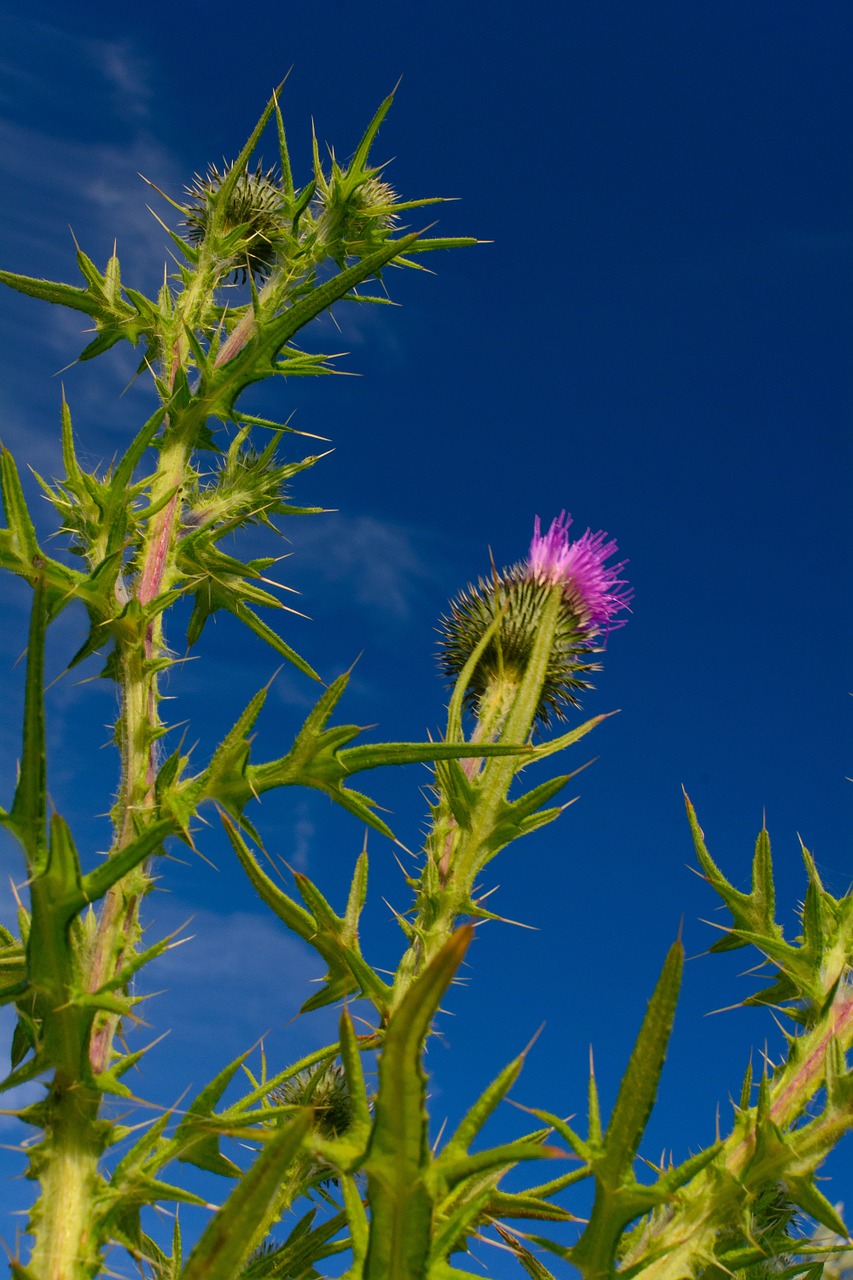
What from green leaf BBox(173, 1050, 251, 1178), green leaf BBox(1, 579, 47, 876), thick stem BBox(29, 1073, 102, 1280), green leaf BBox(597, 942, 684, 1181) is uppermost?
green leaf BBox(1, 579, 47, 876)

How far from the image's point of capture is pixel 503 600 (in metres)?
3.64

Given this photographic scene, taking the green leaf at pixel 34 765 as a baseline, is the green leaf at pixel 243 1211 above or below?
below

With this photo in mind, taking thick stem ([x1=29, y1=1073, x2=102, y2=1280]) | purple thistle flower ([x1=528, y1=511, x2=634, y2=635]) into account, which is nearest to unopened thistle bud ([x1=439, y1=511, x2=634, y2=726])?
purple thistle flower ([x1=528, y1=511, x2=634, y2=635])

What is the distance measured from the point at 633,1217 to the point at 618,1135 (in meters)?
0.14

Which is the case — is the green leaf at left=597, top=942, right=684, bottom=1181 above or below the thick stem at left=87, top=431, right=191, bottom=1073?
below

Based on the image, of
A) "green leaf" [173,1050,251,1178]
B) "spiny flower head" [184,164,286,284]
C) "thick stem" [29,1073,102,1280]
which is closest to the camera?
"thick stem" [29,1073,102,1280]

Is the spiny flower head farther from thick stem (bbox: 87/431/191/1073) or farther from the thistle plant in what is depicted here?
thick stem (bbox: 87/431/191/1073)

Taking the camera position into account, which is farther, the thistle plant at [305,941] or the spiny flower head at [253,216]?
the spiny flower head at [253,216]

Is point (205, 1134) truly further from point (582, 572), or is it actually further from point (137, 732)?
point (582, 572)

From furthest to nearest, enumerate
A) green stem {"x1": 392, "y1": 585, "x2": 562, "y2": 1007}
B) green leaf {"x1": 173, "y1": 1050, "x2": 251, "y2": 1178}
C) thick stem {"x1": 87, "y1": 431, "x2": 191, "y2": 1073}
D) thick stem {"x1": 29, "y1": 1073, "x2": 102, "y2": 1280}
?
green stem {"x1": 392, "y1": 585, "x2": 562, "y2": 1007} → thick stem {"x1": 87, "y1": 431, "x2": 191, "y2": 1073} → green leaf {"x1": 173, "y1": 1050, "x2": 251, "y2": 1178} → thick stem {"x1": 29, "y1": 1073, "x2": 102, "y2": 1280}

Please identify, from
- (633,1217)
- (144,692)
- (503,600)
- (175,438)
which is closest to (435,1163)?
(633,1217)

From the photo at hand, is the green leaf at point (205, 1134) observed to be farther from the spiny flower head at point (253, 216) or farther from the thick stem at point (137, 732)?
the spiny flower head at point (253, 216)

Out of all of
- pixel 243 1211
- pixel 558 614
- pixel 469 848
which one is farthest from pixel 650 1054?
pixel 558 614

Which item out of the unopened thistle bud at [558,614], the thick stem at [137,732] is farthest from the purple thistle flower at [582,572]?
the thick stem at [137,732]
